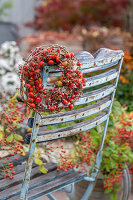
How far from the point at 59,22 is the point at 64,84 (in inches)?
287

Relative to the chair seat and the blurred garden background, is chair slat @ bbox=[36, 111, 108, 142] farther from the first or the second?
the blurred garden background

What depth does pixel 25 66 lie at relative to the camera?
947mm

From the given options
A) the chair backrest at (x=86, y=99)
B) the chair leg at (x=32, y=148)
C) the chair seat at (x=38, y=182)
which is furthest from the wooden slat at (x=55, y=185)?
the chair backrest at (x=86, y=99)

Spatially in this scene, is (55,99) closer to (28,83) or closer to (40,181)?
(28,83)

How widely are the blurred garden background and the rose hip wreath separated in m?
1.92

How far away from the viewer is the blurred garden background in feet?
11.4

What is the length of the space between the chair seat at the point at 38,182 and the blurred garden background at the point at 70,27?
1.57 meters

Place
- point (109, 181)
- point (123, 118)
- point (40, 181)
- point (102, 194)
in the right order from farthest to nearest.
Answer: point (123, 118) → point (102, 194) → point (109, 181) → point (40, 181)

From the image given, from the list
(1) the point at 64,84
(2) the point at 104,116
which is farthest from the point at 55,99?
(2) the point at 104,116

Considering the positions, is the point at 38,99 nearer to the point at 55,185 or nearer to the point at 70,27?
the point at 55,185

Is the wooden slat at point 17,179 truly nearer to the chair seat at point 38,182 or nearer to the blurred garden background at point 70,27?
the chair seat at point 38,182

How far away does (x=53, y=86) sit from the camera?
3.27 ft

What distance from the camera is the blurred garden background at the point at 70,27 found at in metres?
3.48

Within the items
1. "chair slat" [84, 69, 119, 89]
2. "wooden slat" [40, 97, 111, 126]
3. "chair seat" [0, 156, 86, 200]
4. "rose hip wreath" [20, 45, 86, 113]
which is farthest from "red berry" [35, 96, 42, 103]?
"chair seat" [0, 156, 86, 200]
